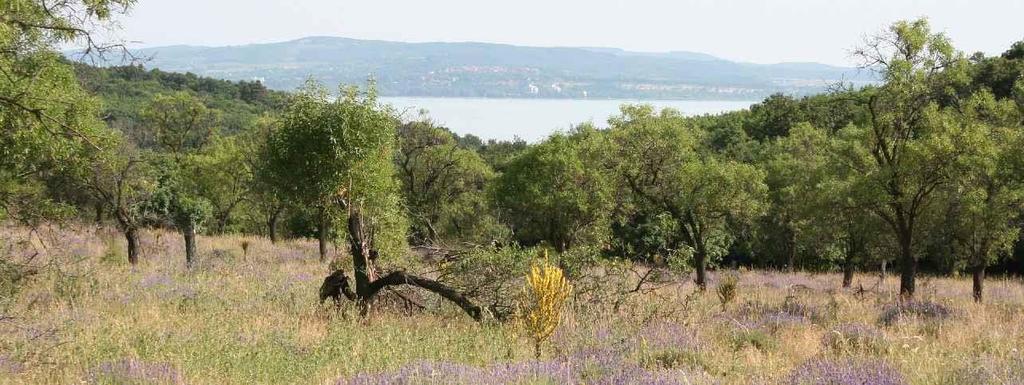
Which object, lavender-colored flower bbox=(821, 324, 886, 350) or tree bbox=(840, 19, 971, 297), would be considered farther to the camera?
tree bbox=(840, 19, 971, 297)

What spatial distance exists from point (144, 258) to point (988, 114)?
2500 centimetres

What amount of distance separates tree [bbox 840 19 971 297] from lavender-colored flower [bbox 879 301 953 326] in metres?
1.73

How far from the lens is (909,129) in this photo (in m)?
15.5

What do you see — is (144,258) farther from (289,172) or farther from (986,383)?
(986,383)

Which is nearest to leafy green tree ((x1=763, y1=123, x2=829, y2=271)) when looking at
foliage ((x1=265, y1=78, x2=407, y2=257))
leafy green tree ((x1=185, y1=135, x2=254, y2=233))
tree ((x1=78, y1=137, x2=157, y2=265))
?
foliage ((x1=265, y1=78, x2=407, y2=257))

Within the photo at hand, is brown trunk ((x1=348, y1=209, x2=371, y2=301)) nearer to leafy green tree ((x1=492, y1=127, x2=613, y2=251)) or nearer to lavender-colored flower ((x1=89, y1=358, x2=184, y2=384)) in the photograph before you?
lavender-colored flower ((x1=89, y1=358, x2=184, y2=384))

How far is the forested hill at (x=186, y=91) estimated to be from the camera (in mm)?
71312

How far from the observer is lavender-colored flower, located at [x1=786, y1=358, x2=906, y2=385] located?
19.7 ft

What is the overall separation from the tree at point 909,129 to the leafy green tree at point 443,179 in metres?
20.6

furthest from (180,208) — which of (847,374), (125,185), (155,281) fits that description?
(847,374)

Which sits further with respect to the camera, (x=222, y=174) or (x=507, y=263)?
(x=222, y=174)

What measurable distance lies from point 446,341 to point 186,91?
60.2 m

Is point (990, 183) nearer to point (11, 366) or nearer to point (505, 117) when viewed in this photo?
point (11, 366)

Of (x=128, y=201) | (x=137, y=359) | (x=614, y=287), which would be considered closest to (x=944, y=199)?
(x=614, y=287)
